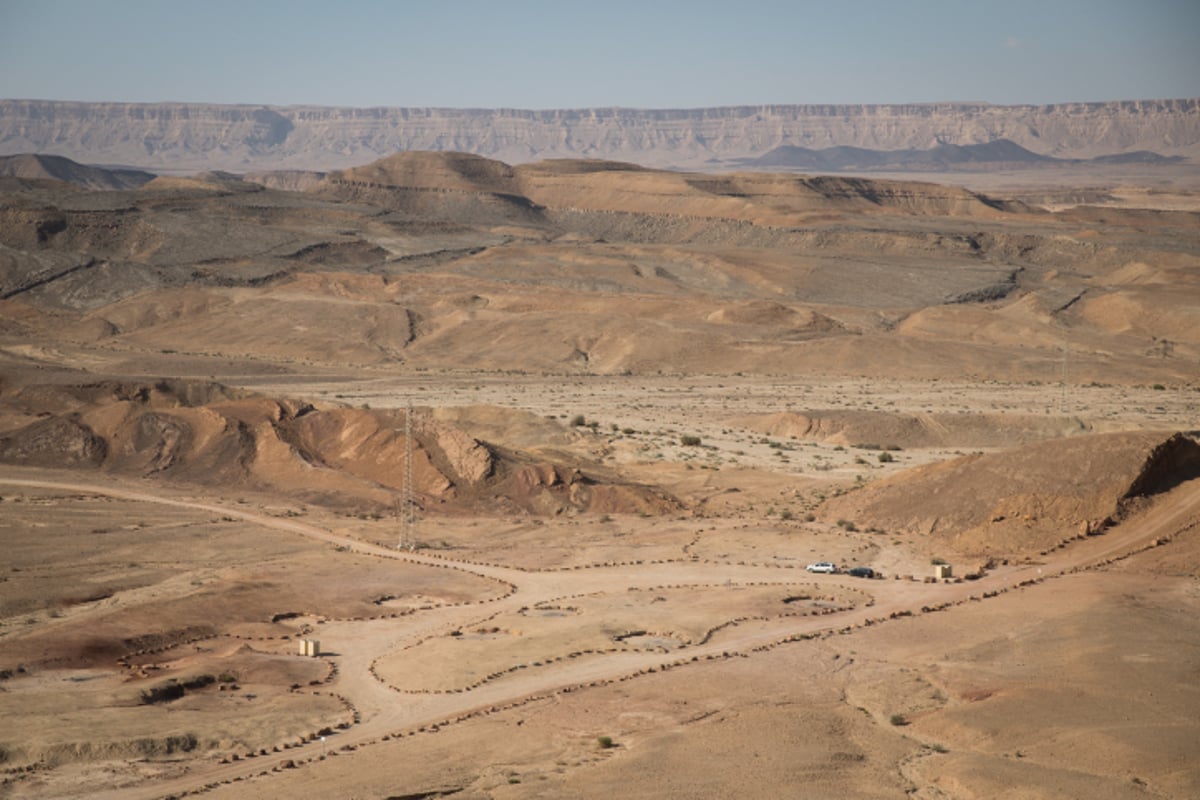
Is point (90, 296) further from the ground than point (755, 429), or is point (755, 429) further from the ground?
point (90, 296)

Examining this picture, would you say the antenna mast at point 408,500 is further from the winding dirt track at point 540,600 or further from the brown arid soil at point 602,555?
the winding dirt track at point 540,600

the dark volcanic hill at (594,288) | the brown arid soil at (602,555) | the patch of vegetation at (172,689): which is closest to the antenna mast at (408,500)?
the brown arid soil at (602,555)

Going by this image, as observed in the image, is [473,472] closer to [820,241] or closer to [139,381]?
[139,381]

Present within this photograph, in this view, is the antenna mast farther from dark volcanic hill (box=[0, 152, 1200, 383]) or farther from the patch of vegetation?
dark volcanic hill (box=[0, 152, 1200, 383])

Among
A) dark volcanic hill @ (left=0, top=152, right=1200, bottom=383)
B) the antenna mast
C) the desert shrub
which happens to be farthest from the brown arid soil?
dark volcanic hill @ (left=0, top=152, right=1200, bottom=383)

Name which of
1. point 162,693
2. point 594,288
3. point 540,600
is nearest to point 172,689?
point 162,693

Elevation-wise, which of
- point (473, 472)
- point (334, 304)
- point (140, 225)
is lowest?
point (473, 472)

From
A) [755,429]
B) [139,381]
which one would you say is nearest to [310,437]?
[139,381]
